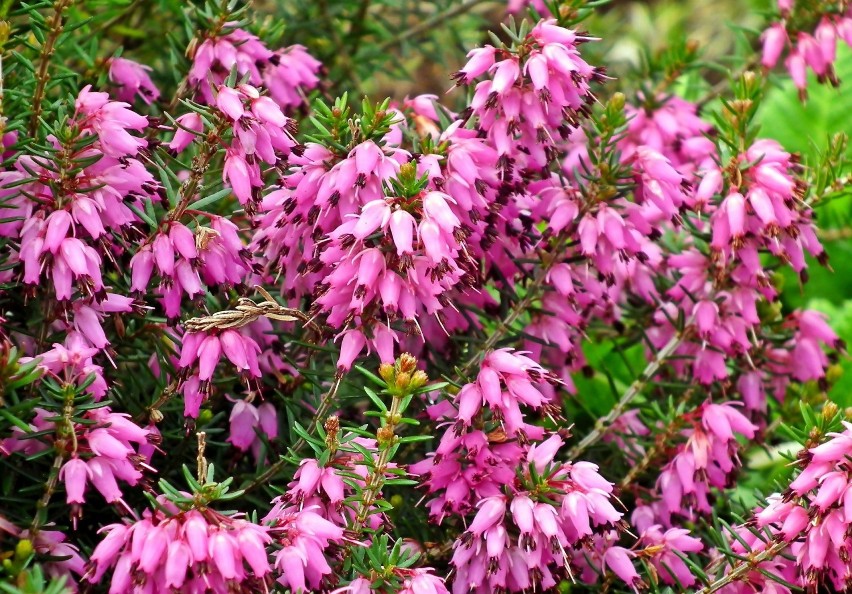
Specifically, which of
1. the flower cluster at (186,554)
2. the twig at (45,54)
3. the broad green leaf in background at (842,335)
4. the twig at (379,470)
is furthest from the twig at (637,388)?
the twig at (45,54)

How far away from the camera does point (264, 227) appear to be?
3107mm

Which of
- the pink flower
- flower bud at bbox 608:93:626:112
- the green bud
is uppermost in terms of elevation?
flower bud at bbox 608:93:626:112

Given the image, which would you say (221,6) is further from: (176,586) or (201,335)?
(176,586)

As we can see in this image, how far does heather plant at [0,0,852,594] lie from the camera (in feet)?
8.38

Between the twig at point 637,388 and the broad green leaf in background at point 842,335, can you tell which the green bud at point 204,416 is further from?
the broad green leaf in background at point 842,335

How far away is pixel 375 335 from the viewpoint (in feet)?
8.98

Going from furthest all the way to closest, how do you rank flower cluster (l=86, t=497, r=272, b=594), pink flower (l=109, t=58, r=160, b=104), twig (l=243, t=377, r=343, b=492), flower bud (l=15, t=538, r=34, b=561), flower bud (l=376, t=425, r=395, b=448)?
pink flower (l=109, t=58, r=160, b=104), twig (l=243, t=377, r=343, b=492), flower bud (l=376, t=425, r=395, b=448), flower bud (l=15, t=538, r=34, b=561), flower cluster (l=86, t=497, r=272, b=594)

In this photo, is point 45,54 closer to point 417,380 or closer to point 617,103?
point 417,380

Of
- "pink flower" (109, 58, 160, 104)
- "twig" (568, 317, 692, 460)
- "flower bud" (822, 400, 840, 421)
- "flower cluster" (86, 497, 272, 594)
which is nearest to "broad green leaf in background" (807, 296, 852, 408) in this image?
"twig" (568, 317, 692, 460)

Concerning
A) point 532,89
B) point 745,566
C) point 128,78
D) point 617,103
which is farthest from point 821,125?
point 128,78

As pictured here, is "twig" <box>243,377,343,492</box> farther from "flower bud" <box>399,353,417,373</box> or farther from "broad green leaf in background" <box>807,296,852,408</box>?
"broad green leaf in background" <box>807,296,852,408</box>

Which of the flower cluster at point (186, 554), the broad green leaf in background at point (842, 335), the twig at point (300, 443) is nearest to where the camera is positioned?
the flower cluster at point (186, 554)

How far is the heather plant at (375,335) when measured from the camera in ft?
8.38

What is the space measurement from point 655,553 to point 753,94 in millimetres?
1512
